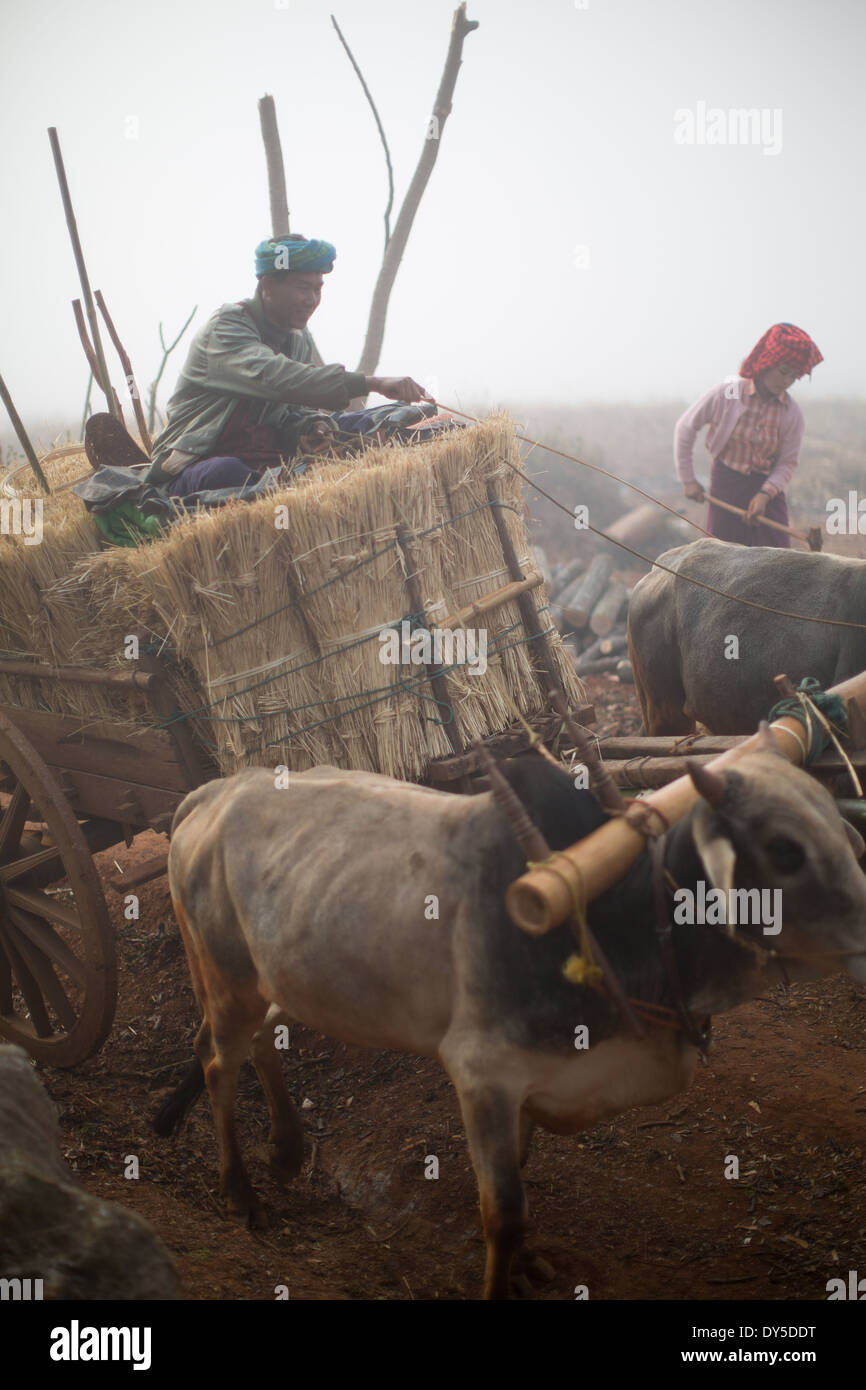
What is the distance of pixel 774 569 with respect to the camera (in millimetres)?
4965

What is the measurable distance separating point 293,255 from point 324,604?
202 cm

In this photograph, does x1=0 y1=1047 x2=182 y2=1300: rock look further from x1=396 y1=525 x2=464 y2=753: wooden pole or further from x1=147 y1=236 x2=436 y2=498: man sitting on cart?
x1=147 y1=236 x2=436 y2=498: man sitting on cart

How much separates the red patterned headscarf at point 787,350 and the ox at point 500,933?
4.42m

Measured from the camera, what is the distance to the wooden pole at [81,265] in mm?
5555

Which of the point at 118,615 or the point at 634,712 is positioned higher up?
the point at 118,615

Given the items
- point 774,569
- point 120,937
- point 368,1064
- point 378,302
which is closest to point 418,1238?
point 368,1064

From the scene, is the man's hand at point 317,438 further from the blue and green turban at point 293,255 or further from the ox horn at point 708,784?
the ox horn at point 708,784

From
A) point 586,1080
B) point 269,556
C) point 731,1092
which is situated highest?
point 269,556

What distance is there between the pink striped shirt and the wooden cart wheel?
433 centimetres

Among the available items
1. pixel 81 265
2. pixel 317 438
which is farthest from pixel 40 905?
pixel 81 265

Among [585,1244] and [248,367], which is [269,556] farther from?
[585,1244]

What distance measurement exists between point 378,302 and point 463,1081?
7.83m

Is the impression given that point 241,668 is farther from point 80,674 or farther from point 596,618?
point 596,618

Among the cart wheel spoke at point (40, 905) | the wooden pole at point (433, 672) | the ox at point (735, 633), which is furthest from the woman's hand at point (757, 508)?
the cart wheel spoke at point (40, 905)
